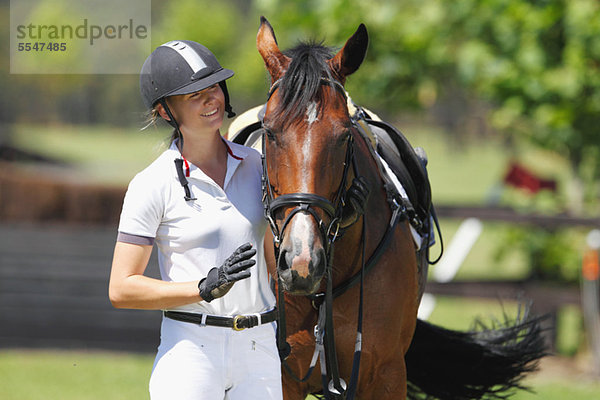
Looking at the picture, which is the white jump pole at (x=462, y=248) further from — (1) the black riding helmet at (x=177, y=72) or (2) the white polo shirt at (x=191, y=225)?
(1) the black riding helmet at (x=177, y=72)

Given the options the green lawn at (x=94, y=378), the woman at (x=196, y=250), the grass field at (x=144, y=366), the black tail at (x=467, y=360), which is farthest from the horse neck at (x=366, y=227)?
the green lawn at (x=94, y=378)

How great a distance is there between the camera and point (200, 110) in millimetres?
2650

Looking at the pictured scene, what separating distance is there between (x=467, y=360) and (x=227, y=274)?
3.13 metres

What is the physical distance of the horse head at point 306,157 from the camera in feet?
8.54

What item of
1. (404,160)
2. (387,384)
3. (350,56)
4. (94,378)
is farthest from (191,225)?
(94,378)

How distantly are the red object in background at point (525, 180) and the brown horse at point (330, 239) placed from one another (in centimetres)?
777

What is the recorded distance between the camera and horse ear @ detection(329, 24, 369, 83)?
3135mm

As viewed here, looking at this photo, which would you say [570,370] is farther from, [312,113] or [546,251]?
[312,113]

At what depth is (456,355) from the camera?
501 cm

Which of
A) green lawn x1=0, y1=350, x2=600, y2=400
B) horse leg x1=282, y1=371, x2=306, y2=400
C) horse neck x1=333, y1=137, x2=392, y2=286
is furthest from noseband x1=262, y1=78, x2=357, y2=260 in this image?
green lawn x1=0, y1=350, x2=600, y2=400

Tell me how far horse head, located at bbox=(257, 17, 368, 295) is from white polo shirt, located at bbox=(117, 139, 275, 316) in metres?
0.15

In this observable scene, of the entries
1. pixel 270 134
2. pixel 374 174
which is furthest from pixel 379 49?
pixel 270 134

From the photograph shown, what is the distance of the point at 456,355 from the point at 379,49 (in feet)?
21.8

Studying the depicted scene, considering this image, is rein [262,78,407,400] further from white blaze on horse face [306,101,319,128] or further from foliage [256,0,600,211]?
foliage [256,0,600,211]
